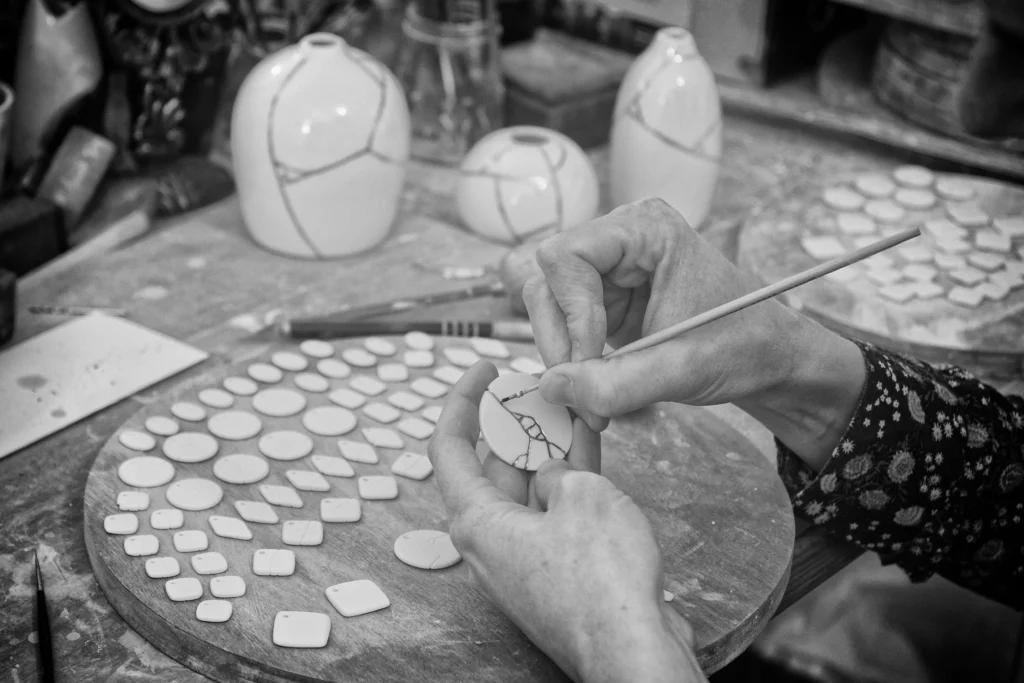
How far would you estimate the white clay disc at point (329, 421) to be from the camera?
1.30 meters

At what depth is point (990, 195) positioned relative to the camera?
2025 millimetres

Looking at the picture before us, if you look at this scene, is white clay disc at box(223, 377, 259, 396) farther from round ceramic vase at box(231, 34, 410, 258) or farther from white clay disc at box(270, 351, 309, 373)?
round ceramic vase at box(231, 34, 410, 258)

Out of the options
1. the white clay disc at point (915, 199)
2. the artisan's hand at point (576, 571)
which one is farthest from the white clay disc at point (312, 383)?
the white clay disc at point (915, 199)

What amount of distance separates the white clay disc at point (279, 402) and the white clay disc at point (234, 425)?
0.02 metres

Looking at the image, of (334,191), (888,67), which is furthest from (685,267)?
(888,67)

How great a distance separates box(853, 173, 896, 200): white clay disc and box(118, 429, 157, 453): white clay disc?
143 centimetres

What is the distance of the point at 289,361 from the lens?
143 centimetres

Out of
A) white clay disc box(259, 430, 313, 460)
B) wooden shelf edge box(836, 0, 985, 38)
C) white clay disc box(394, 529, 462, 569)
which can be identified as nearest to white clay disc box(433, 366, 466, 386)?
white clay disc box(259, 430, 313, 460)

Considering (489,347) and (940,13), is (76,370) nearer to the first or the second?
(489,347)

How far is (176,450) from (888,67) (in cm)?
183

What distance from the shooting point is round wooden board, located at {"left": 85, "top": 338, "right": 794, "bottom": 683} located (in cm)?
99

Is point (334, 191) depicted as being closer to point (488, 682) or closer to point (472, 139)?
point (472, 139)

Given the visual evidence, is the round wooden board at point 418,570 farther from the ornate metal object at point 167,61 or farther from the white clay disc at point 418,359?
the ornate metal object at point 167,61

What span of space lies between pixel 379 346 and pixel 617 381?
541mm
